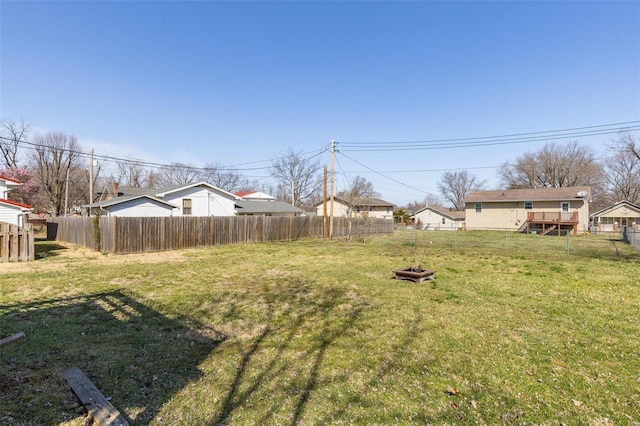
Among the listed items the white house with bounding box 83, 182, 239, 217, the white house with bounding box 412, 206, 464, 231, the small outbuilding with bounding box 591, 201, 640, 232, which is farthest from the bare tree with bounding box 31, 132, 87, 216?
the small outbuilding with bounding box 591, 201, 640, 232

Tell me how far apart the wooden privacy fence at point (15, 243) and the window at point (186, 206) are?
13.5 metres

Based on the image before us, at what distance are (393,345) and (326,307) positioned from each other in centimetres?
193

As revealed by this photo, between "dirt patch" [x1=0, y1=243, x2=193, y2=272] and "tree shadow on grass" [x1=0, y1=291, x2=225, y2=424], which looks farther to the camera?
"dirt patch" [x1=0, y1=243, x2=193, y2=272]

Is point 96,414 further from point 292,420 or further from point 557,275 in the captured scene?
point 557,275

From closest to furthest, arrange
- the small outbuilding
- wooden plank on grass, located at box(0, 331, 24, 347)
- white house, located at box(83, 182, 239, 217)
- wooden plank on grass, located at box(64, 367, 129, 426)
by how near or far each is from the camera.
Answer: wooden plank on grass, located at box(64, 367, 129, 426) → wooden plank on grass, located at box(0, 331, 24, 347) → white house, located at box(83, 182, 239, 217) → the small outbuilding

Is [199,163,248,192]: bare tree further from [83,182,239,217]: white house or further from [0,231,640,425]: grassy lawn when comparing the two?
[0,231,640,425]: grassy lawn

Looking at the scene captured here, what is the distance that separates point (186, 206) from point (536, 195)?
3358cm

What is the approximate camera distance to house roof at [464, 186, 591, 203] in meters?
30.4

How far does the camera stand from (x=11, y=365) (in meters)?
3.54

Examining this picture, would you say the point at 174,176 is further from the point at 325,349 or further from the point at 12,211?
the point at 325,349

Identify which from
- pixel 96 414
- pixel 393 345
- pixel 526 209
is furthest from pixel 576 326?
pixel 526 209

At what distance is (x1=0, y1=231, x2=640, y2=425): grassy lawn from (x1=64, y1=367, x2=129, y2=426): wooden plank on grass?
0.37ft

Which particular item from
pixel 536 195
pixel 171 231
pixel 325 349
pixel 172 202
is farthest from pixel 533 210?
pixel 325 349

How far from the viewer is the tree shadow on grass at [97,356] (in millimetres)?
2865
